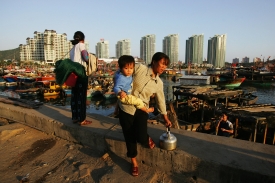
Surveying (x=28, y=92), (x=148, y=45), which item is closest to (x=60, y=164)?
(x=28, y=92)

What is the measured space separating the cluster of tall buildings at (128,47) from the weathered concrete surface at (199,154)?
93.6m

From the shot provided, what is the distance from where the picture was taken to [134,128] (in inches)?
91.2

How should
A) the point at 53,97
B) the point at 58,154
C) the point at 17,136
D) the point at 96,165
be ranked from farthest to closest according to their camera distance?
the point at 53,97 < the point at 17,136 < the point at 58,154 < the point at 96,165

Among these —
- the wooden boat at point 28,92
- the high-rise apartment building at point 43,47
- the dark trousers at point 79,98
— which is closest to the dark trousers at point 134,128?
the dark trousers at point 79,98

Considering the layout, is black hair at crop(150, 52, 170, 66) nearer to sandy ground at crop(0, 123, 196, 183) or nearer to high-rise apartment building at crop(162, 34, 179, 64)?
sandy ground at crop(0, 123, 196, 183)

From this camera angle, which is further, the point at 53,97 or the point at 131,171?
the point at 53,97

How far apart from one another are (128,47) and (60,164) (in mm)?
123463

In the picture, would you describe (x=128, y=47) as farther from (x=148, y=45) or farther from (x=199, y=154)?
(x=199, y=154)

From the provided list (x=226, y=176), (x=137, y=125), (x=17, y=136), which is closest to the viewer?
(x=226, y=176)

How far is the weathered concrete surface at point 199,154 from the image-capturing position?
194 cm

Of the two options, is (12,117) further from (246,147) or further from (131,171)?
(246,147)

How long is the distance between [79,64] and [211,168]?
8.42ft

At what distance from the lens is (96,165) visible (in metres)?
2.63

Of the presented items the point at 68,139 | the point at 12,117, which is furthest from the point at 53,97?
the point at 68,139
